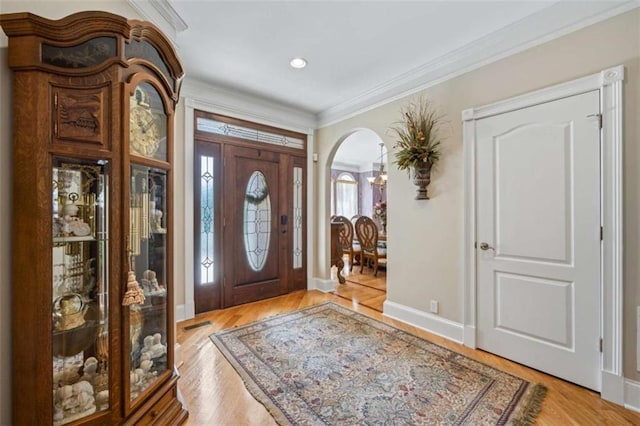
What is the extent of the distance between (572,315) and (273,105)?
3.83m

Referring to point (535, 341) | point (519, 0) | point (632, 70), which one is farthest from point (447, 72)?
point (535, 341)

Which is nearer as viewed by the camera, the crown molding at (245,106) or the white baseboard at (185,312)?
the white baseboard at (185,312)

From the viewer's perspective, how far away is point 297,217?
167 inches

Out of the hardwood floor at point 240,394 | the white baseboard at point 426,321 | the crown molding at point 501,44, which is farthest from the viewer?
the white baseboard at point 426,321

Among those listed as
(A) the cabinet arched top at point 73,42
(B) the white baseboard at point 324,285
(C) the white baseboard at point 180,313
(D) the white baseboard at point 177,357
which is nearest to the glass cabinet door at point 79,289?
(A) the cabinet arched top at point 73,42

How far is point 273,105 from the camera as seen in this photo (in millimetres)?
3854

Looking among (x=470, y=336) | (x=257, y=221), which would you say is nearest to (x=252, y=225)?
(x=257, y=221)

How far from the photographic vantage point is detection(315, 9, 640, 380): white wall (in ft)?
5.77

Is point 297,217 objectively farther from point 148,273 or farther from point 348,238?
point 148,273

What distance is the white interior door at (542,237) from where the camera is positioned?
1.92 meters

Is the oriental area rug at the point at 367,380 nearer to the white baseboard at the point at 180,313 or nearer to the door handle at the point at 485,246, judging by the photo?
the white baseboard at the point at 180,313

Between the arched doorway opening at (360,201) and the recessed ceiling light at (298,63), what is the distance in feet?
4.08

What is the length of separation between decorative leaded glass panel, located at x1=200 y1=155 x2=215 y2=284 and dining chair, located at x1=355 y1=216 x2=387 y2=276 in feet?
9.08

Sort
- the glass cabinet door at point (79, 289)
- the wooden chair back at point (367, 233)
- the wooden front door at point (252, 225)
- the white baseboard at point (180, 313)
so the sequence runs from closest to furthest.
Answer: the glass cabinet door at point (79, 289) → the white baseboard at point (180, 313) → the wooden front door at point (252, 225) → the wooden chair back at point (367, 233)
